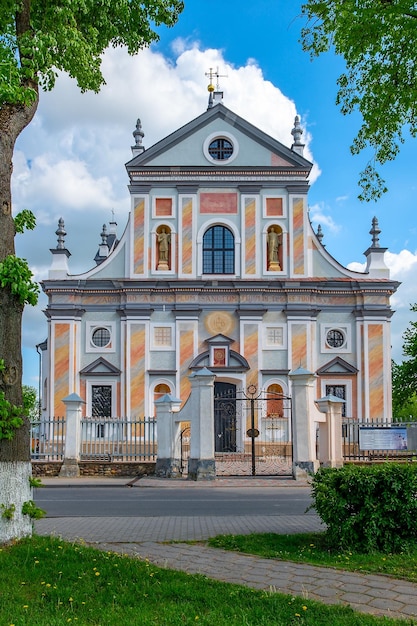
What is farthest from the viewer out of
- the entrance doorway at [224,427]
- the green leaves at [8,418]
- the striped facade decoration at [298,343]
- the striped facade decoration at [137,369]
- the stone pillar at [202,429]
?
the striped facade decoration at [298,343]

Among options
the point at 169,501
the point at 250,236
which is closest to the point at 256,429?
the point at 250,236

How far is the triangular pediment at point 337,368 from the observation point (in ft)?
101

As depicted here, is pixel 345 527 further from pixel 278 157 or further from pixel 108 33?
pixel 278 157

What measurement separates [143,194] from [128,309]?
17.5ft

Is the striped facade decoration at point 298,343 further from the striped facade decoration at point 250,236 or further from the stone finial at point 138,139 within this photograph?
the stone finial at point 138,139

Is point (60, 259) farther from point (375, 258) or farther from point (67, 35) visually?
point (67, 35)

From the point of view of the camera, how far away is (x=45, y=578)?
6562 millimetres

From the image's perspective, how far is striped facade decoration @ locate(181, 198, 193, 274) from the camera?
3128cm

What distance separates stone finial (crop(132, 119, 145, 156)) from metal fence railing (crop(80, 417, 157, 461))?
1371 centimetres

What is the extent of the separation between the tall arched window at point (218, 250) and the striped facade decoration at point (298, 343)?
13.3 feet

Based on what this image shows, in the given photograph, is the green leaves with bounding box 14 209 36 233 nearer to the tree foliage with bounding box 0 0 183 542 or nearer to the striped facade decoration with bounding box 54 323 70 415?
the tree foliage with bounding box 0 0 183 542

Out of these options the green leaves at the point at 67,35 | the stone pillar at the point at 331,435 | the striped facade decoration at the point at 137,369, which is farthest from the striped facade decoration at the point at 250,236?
the green leaves at the point at 67,35

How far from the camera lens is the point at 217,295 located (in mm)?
31047

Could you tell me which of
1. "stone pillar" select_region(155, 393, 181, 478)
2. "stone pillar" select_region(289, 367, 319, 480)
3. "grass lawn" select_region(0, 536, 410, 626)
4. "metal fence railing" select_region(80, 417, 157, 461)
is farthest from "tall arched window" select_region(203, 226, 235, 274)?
"grass lawn" select_region(0, 536, 410, 626)
